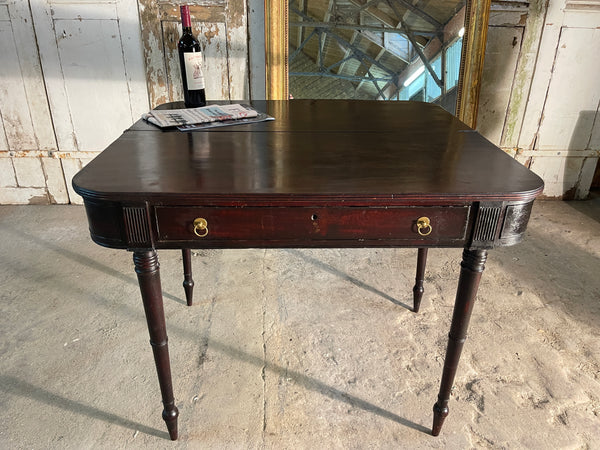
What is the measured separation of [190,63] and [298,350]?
1.26 meters

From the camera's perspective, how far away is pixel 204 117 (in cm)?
168

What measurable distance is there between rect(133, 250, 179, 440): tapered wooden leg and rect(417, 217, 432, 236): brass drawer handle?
700mm

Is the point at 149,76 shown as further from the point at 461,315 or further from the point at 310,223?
the point at 461,315

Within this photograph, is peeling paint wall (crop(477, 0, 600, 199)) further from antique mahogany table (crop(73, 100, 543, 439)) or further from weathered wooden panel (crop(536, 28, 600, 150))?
antique mahogany table (crop(73, 100, 543, 439))

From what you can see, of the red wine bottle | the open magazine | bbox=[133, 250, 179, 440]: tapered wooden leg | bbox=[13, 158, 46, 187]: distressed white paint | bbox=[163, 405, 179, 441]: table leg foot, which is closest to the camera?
bbox=[133, 250, 179, 440]: tapered wooden leg

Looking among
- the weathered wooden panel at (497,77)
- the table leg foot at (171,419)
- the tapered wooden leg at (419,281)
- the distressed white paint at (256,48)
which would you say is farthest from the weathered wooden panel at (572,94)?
the table leg foot at (171,419)

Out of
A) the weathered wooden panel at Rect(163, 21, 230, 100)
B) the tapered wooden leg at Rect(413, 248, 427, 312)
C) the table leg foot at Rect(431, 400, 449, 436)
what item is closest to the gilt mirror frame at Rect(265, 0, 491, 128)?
the weathered wooden panel at Rect(163, 21, 230, 100)

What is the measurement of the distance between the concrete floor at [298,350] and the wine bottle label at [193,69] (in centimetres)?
101

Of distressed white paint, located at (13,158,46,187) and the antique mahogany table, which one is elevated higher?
the antique mahogany table

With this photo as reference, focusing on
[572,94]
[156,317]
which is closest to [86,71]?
[156,317]

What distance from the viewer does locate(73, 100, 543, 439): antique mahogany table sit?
3.54 feet

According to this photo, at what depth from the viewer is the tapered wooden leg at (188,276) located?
202 cm

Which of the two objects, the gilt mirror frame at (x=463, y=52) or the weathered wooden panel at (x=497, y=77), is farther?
the weathered wooden panel at (x=497, y=77)

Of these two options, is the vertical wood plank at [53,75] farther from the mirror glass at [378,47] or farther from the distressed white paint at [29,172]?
the mirror glass at [378,47]
